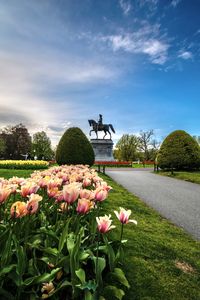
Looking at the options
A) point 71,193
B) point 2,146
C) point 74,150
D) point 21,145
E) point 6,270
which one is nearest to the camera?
point 6,270

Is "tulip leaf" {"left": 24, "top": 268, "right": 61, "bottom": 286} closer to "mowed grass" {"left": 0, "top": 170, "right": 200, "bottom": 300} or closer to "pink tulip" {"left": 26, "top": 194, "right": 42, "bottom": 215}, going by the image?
"pink tulip" {"left": 26, "top": 194, "right": 42, "bottom": 215}

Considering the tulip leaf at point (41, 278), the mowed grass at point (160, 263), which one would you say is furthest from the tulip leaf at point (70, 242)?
the mowed grass at point (160, 263)

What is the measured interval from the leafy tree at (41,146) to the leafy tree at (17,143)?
7.60 feet

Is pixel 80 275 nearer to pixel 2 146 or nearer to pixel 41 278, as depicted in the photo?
pixel 41 278

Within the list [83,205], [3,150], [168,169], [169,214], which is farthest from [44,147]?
[83,205]

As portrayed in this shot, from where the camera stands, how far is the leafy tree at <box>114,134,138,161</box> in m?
68.8

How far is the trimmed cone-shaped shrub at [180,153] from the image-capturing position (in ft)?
78.4

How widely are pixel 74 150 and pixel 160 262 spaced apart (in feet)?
52.5

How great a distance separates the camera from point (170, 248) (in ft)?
15.1

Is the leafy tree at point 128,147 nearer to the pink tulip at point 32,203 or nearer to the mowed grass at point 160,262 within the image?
the mowed grass at point 160,262

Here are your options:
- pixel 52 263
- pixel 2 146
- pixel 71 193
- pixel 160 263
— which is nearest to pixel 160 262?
pixel 160 263

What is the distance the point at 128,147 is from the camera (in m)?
69.2

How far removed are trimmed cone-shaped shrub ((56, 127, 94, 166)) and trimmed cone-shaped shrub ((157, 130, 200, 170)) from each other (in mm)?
7918

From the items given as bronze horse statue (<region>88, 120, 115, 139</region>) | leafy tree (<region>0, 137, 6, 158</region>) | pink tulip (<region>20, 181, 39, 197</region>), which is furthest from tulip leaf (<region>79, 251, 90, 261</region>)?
leafy tree (<region>0, 137, 6, 158</region>)
